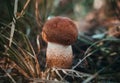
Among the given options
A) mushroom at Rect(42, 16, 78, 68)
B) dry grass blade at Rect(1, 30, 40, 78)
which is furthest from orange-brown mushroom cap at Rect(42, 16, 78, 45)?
dry grass blade at Rect(1, 30, 40, 78)

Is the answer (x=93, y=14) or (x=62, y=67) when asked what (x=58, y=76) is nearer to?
(x=62, y=67)

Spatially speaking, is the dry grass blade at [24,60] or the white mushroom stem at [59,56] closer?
the dry grass blade at [24,60]

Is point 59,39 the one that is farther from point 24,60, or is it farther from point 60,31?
point 24,60

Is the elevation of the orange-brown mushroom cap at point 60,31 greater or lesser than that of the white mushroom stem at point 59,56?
greater

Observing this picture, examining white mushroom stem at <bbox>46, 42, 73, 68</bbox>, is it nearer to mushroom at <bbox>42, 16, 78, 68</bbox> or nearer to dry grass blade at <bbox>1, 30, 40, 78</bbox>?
mushroom at <bbox>42, 16, 78, 68</bbox>

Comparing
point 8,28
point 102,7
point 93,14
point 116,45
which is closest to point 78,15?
point 93,14

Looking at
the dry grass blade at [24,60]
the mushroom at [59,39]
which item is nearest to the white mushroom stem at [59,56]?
the mushroom at [59,39]

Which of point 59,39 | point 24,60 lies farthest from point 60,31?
point 24,60

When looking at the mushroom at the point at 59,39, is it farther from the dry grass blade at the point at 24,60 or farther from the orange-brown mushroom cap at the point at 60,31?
the dry grass blade at the point at 24,60
